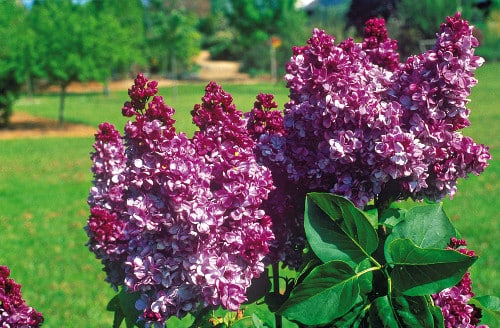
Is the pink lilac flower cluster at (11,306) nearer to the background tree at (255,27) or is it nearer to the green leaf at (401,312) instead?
the green leaf at (401,312)

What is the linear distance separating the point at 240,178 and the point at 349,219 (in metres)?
0.25

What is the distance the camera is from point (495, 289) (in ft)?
19.3

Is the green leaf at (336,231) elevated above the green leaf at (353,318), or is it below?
above

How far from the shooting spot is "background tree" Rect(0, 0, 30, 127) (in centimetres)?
2464

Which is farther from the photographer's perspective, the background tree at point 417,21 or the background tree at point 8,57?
the background tree at point 417,21

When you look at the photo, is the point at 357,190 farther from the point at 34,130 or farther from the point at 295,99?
the point at 34,130

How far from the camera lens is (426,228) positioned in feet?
4.95

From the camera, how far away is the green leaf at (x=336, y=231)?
1426 mm

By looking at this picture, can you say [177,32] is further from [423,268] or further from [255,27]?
[423,268]

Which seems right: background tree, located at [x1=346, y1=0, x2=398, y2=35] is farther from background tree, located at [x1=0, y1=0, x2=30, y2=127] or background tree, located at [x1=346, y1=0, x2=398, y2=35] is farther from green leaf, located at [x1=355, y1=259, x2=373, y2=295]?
green leaf, located at [x1=355, y1=259, x2=373, y2=295]

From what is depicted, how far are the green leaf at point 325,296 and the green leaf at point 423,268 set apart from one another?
3.5 inches

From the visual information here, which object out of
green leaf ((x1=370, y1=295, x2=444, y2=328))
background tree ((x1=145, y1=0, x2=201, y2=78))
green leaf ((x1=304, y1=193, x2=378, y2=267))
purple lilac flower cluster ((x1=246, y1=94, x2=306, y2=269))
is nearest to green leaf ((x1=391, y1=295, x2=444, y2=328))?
green leaf ((x1=370, y1=295, x2=444, y2=328))

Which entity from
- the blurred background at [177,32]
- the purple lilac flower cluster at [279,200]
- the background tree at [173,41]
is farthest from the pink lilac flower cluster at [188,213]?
the background tree at [173,41]

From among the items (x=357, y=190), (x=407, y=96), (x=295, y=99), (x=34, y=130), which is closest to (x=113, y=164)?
(x=295, y=99)
